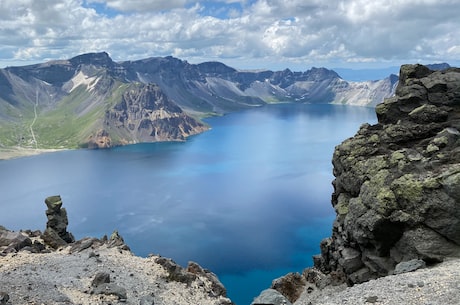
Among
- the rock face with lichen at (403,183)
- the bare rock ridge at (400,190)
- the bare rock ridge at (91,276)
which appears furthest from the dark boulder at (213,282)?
the rock face with lichen at (403,183)

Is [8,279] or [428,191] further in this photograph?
[428,191]

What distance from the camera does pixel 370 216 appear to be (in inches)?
1810

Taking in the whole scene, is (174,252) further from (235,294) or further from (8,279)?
(8,279)

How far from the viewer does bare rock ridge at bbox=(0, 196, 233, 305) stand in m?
35.0

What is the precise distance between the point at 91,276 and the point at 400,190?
102 ft

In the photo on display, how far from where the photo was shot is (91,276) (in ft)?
135

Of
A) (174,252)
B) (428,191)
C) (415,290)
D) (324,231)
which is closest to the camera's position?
(415,290)

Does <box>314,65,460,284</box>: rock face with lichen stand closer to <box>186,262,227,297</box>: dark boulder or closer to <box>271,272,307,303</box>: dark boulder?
<box>271,272,307,303</box>: dark boulder

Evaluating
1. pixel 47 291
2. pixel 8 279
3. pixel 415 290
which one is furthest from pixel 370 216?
pixel 8 279

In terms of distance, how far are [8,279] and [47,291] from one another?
3.88m

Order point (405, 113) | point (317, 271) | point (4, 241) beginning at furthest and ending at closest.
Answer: point (317, 271) < point (405, 113) < point (4, 241)

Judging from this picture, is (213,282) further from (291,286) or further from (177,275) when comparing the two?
(291,286)

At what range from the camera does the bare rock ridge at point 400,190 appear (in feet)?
133

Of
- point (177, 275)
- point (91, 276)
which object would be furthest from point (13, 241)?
point (177, 275)
